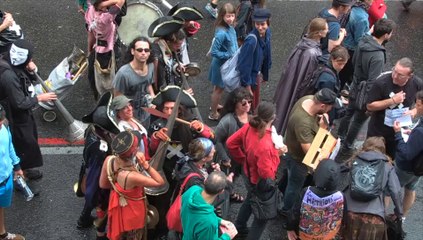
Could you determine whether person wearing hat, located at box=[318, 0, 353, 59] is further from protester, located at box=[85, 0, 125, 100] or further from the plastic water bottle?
the plastic water bottle

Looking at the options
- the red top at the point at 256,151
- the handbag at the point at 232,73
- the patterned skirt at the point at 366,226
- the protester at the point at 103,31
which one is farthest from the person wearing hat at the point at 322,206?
the protester at the point at 103,31

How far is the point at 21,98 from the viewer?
5594 millimetres

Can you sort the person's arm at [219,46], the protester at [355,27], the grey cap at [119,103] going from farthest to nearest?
1. the protester at [355,27]
2. the person's arm at [219,46]
3. the grey cap at [119,103]

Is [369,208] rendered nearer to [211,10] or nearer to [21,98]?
[21,98]

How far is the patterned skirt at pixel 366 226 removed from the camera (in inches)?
179

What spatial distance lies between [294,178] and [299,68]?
140 cm

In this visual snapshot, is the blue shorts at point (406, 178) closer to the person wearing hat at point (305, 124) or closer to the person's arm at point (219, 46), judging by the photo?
the person wearing hat at point (305, 124)

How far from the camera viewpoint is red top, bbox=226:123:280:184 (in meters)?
4.92

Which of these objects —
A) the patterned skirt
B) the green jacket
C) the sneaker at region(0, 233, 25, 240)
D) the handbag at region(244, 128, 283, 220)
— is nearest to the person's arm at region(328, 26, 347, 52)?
the handbag at region(244, 128, 283, 220)

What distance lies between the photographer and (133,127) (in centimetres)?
→ 512

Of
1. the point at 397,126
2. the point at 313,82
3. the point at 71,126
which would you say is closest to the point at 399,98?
the point at 397,126

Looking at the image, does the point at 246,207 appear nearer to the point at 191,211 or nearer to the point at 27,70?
the point at 191,211

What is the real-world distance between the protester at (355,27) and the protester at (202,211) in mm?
4026

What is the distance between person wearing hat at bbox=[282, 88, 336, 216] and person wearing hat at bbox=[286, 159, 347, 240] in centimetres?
67
